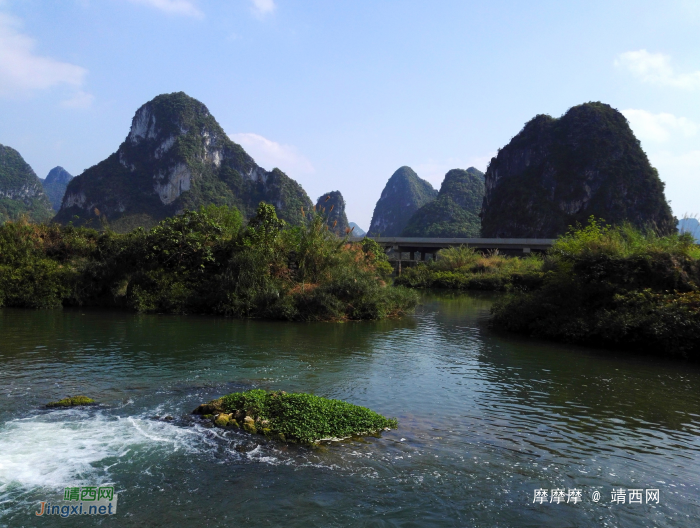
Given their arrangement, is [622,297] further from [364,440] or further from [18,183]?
[18,183]

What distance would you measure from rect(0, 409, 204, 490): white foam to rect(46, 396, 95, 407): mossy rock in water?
1.24 ft

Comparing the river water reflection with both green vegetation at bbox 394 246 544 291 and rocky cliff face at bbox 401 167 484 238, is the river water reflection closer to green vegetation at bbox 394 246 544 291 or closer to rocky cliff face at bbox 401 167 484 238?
green vegetation at bbox 394 246 544 291

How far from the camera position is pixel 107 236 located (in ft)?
91.2

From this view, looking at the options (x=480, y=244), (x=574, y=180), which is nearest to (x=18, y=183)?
(x=480, y=244)

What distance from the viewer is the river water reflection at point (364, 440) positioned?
6.12 m

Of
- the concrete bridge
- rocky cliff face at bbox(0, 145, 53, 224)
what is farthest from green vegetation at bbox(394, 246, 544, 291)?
rocky cliff face at bbox(0, 145, 53, 224)

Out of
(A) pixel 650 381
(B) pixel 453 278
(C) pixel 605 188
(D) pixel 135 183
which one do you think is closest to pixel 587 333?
(A) pixel 650 381

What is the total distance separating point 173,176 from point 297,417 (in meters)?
125

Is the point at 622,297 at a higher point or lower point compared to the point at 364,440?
higher

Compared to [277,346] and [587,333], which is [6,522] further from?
[587,333]

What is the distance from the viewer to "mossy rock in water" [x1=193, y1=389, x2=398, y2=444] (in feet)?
26.7

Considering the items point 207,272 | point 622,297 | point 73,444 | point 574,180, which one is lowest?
point 73,444

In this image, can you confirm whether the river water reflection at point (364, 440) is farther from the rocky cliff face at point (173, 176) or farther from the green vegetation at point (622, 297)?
the rocky cliff face at point (173, 176)

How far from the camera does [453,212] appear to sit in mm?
143000
